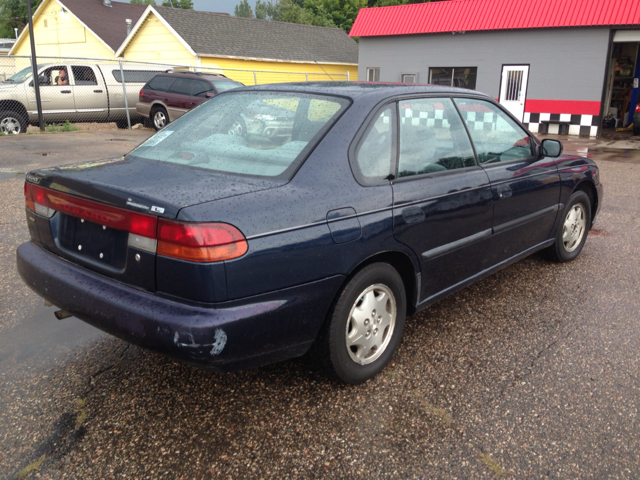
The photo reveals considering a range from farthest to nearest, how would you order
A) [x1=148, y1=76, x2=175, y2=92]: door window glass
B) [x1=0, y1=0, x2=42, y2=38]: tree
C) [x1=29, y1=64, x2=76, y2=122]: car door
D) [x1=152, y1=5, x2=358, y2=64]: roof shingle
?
[x1=0, y1=0, x2=42, y2=38]: tree
[x1=152, y1=5, x2=358, y2=64]: roof shingle
[x1=148, y1=76, x2=175, y2=92]: door window glass
[x1=29, y1=64, x2=76, y2=122]: car door

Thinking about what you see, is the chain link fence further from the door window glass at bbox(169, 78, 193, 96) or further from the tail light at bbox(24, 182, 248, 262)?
the tail light at bbox(24, 182, 248, 262)

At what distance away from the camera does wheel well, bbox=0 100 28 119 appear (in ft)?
43.4

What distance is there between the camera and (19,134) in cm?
1319

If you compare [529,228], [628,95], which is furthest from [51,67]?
[628,95]

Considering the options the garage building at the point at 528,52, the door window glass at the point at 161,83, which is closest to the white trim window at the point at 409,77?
the garage building at the point at 528,52

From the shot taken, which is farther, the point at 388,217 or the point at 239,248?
the point at 388,217

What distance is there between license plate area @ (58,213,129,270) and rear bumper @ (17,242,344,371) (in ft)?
0.28

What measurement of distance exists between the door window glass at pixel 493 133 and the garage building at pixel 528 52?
50.9ft

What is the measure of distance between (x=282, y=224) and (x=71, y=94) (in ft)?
47.3

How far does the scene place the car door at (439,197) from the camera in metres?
2.99

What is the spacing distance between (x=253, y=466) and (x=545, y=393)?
1573mm

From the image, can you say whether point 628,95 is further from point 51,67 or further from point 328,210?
point 328,210

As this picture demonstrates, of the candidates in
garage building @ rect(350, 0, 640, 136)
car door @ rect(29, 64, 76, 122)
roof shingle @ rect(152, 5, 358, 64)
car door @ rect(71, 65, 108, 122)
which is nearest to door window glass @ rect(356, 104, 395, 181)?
car door @ rect(29, 64, 76, 122)

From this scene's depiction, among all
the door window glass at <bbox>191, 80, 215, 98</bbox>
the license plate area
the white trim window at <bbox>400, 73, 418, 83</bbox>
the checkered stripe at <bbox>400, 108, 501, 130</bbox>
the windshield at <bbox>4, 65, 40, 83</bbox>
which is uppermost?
the white trim window at <bbox>400, 73, 418, 83</bbox>
